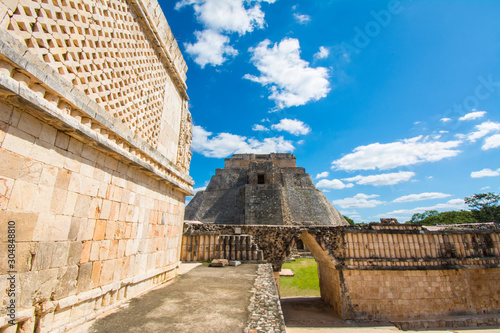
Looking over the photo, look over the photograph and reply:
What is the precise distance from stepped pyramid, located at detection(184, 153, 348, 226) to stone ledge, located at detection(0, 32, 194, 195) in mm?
18347

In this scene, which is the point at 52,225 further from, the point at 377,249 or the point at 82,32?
the point at 377,249

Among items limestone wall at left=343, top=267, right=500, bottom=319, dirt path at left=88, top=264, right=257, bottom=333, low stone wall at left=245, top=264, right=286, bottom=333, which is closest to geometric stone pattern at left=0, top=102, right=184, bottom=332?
A: dirt path at left=88, top=264, right=257, bottom=333

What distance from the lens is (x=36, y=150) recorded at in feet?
6.72

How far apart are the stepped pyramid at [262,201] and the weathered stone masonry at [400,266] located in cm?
1166

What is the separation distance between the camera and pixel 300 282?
12703mm

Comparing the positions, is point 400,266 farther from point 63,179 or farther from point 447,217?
point 447,217

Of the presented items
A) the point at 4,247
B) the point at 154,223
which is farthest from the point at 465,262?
the point at 4,247

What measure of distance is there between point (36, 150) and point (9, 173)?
0.98ft

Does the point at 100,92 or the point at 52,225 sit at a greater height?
the point at 100,92

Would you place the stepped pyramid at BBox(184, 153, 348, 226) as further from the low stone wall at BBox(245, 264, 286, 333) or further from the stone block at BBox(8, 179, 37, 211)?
the stone block at BBox(8, 179, 37, 211)

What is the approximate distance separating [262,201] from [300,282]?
10.7 m

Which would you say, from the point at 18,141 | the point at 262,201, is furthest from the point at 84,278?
the point at 262,201

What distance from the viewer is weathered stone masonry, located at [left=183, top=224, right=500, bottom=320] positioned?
8.37 m

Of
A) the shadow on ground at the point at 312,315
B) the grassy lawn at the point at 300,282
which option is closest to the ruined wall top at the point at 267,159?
the grassy lawn at the point at 300,282
